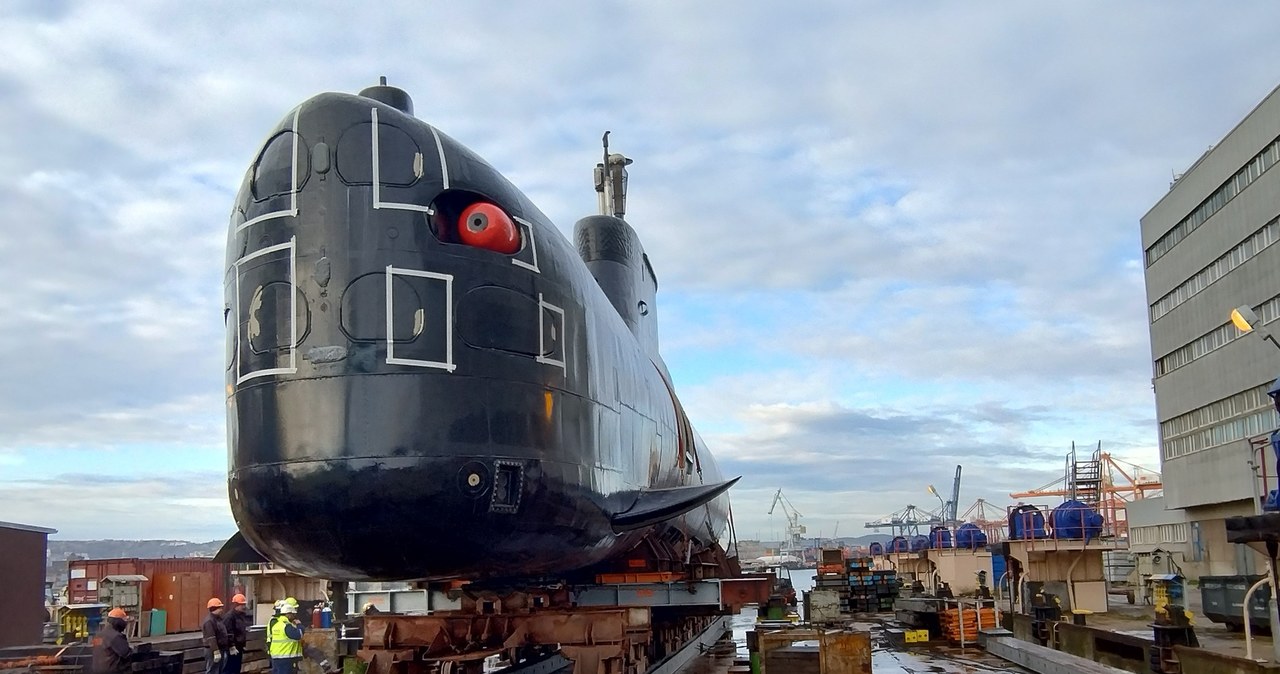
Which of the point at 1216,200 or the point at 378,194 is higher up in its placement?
the point at 1216,200

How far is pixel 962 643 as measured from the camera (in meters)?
21.1

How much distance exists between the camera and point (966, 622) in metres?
22.5

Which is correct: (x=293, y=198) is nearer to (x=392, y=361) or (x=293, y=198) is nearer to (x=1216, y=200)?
(x=392, y=361)

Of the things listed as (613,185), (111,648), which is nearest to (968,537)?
(613,185)

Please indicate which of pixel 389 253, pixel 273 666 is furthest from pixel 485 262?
pixel 273 666

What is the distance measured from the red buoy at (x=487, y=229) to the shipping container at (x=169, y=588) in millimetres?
20651

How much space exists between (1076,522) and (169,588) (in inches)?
917

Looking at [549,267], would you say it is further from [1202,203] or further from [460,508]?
[1202,203]

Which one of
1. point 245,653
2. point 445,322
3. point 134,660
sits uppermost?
point 445,322

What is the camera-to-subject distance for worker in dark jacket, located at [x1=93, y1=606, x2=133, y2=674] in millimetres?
12578

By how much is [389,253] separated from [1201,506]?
44.7 metres

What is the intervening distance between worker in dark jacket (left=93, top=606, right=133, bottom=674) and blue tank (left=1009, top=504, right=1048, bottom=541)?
20097mm

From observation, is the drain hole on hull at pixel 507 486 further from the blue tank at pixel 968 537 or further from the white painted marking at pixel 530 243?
the blue tank at pixel 968 537

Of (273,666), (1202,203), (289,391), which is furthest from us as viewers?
(1202,203)
